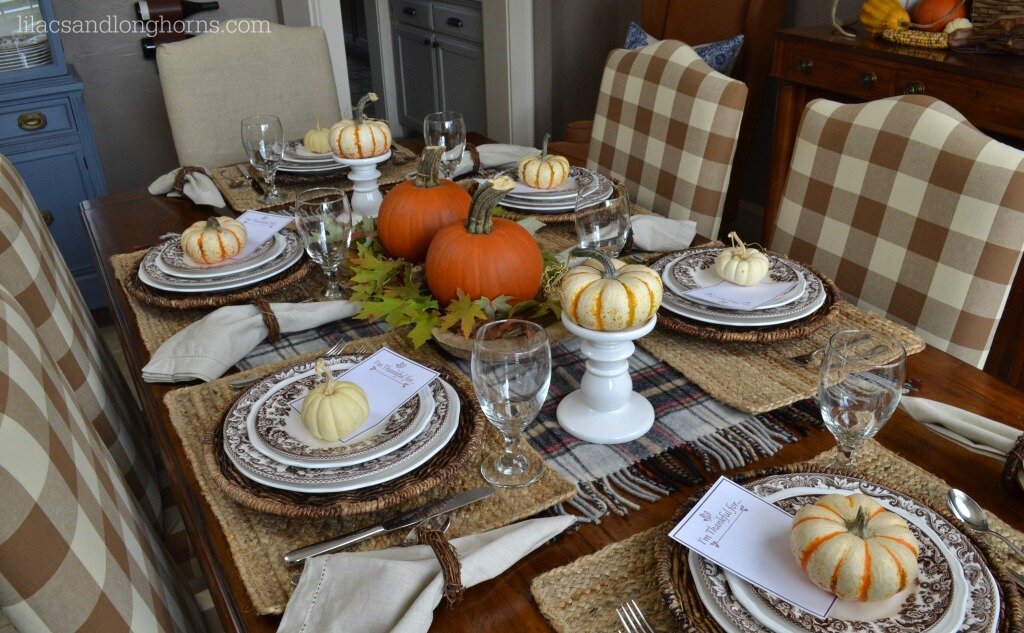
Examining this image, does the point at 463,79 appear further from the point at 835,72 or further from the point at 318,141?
the point at 318,141

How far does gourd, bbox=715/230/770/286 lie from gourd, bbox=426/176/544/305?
263mm

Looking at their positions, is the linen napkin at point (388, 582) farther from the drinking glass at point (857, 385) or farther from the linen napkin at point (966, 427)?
the linen napkin at point (966, 427)

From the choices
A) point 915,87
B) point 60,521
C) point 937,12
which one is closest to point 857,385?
point 60,521

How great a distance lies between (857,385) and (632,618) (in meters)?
0.31

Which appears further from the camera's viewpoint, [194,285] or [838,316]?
[194,285]

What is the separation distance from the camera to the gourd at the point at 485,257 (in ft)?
3.39

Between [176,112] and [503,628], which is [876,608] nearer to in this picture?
[503,628]

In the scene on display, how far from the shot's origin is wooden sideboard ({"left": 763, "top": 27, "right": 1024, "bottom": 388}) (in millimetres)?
1854

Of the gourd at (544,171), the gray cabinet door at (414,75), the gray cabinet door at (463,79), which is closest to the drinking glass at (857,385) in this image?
the gourd at (544,171)

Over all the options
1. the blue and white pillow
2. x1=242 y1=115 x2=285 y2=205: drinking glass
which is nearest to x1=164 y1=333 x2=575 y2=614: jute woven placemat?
x1=242 y1=115 x2=285 y2=205: drinking glass

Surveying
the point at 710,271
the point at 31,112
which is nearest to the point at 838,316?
the point at 710,271

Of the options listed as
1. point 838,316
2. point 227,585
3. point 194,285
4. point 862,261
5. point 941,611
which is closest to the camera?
point 941,611

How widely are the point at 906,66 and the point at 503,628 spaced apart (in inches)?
75.8

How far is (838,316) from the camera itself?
1.11 meters
